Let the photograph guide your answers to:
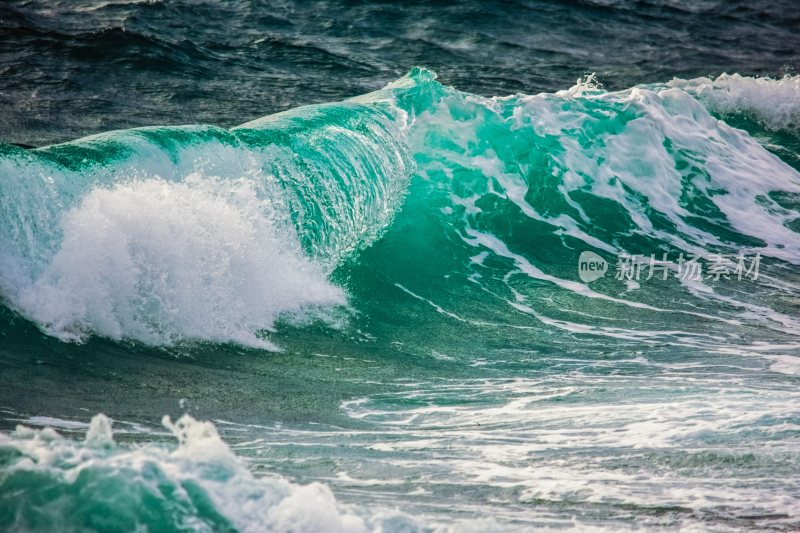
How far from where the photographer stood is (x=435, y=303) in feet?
29.5

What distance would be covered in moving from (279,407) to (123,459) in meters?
2.21

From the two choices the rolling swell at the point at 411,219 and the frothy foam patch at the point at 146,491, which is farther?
the rolling swell at the point at 411,219

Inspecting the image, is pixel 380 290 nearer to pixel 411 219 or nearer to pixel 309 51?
pixel 411 219

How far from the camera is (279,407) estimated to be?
19.3 ft

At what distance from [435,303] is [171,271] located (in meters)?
2.72

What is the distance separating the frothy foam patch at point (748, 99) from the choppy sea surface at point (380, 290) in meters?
0.05

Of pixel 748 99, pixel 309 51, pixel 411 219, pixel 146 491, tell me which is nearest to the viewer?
pixel 146 491

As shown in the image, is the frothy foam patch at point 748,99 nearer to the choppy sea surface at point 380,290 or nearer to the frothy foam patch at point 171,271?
the choppy sea surface at point 380,290

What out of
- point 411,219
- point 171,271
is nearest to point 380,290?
point 411,219

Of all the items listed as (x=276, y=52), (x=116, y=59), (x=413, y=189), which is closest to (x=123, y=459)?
(x=413, y=189)

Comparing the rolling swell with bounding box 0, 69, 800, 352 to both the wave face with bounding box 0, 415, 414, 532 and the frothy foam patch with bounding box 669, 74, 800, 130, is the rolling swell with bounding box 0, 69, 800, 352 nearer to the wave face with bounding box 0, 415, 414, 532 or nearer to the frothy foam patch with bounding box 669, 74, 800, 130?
the frothy foam patch with bounding box 669, 74, 800, 130

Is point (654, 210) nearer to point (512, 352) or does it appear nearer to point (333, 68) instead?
point (512, 352)

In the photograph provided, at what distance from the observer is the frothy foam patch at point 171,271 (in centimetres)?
659

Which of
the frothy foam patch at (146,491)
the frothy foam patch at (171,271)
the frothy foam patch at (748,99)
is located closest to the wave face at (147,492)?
Answer: the frothy foam patch at (146,491)
